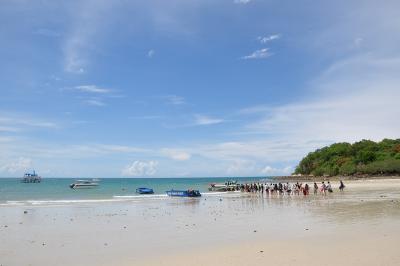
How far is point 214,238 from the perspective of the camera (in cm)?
1673

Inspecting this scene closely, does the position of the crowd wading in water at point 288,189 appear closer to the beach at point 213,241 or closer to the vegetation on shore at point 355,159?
the beach at point 213,241

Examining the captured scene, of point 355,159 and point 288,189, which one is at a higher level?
point 355,159

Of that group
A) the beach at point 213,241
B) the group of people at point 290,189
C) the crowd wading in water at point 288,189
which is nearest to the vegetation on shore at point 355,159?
the crowd wading in water at point 288,189

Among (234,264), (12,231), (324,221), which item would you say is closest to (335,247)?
(234,264)

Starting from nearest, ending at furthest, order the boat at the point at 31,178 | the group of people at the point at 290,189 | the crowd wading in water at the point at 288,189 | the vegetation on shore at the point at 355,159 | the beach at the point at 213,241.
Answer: the beach at the point at 213,241
the group of people at the point at 290,189
the crowd wading in water at the point at 288,189
the vegetation on shore at the point at 355,159
the boat at the point at 31,178

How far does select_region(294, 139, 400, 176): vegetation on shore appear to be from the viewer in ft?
322

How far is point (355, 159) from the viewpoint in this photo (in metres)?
116

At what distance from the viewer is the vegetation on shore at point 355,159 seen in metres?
98.2

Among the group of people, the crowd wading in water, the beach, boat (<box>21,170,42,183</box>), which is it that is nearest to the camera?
the beach

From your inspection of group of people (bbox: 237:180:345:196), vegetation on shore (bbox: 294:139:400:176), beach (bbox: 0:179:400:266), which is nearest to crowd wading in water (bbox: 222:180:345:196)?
group of people (bbox: 237:180:345:196)

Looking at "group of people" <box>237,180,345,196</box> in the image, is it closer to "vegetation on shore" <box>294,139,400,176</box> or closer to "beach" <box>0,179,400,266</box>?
"beach" <box>0,179,400,266</box>

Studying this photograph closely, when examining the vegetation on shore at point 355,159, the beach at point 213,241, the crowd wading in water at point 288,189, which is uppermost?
the vegetation on shore at point 355,159

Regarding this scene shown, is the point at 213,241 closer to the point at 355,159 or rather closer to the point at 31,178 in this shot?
the point at 355,159

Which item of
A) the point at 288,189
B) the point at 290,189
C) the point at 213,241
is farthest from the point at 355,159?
the point at 213,241
